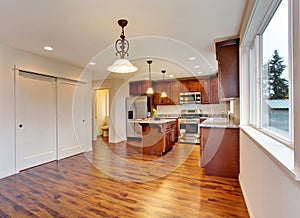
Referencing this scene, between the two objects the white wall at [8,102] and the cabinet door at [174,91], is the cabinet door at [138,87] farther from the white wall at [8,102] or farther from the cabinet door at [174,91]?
the white wall at [8,102]

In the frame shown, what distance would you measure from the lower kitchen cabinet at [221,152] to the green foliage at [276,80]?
1.36 metres

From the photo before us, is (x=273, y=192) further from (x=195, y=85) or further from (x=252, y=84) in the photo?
(x=195, y=85)

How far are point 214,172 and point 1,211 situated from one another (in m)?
3.05

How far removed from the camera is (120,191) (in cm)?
260

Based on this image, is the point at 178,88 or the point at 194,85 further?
the point at 178,88

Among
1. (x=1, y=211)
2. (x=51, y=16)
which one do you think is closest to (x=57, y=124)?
(x=1, y=211)

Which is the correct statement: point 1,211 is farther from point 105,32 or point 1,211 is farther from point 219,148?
point 219,148

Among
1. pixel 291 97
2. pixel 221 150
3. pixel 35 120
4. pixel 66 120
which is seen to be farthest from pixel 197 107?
pixel 291 97

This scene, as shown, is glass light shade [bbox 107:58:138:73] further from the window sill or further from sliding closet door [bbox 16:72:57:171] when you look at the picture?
sliding closet door [bbox 16:72:57:171]

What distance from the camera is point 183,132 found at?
658 cm

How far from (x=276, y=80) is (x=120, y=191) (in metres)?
2.32

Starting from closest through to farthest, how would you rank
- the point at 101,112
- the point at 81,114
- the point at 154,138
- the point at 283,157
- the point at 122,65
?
the point at 283,157, the point at 122,65, the point at 154,138, the point at 81,114, the point at 101,112

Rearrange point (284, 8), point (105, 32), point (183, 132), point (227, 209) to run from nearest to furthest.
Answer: point (284, 8), point (227, 209), point (105, 32), point (183, 132)

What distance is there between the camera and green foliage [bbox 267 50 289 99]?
1446mm
